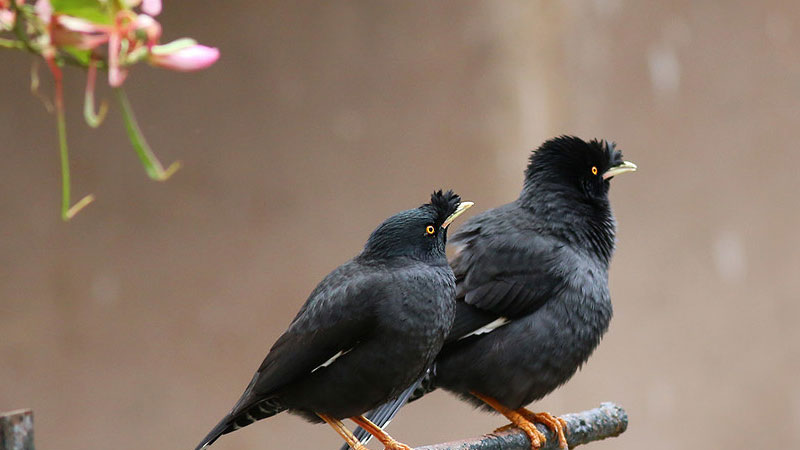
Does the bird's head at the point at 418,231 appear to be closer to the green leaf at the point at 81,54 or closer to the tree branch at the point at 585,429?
the tree branch at the point at 585,429

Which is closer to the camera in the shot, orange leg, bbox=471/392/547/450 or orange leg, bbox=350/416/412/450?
orange leg, bbox=350/416/412/450

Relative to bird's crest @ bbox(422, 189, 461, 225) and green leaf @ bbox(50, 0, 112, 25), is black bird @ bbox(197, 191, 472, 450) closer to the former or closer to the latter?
bird's crest @ bbox(422, 189, 461, 225)

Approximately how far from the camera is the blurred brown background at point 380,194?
482 cm

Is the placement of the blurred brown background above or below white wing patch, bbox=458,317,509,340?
above

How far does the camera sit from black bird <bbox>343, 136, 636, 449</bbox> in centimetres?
287

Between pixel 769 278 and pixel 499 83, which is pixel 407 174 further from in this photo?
pixel 769 278

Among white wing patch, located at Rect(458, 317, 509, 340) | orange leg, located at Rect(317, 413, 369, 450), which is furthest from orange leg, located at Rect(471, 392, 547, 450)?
orange leg, located at Rect(317, 413, 369, 450)

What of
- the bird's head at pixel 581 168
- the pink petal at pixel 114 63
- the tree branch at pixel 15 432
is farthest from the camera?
the bird's head at pixel 581 168

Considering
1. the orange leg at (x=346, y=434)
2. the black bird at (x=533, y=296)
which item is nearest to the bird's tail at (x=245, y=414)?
the orange leg at (x=346, y=434)

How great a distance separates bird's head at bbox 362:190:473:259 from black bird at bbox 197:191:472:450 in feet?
0.16

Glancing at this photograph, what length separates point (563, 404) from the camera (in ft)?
18.6

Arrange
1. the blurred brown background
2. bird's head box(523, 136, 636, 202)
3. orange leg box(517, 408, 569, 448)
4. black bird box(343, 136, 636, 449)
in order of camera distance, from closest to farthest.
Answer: black bird box(343, 136, 636, 449) < orange leg box(517, 408, 569, 448) < bird's head box(523, 136, 636, 202) < the blurred brown background

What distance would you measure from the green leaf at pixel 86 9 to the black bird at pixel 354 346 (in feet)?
4.85

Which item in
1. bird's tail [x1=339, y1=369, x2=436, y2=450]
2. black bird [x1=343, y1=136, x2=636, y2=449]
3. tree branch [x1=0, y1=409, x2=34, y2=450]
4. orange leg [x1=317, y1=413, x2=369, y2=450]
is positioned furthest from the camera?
black bird [x1=343, y1=136, x2=636, y2=449]
